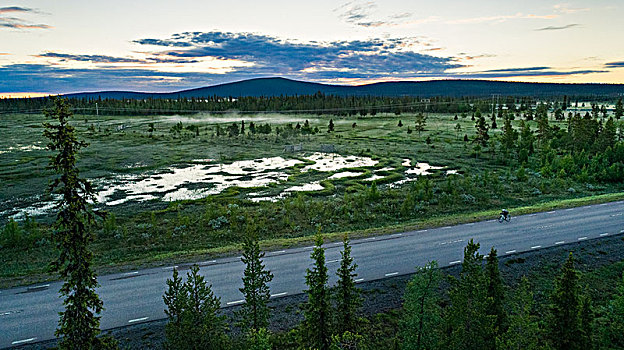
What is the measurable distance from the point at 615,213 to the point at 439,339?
99.2 feet

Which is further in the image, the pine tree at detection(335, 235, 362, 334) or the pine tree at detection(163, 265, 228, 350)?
the pine tree at detection(335, 235, 362, 334)

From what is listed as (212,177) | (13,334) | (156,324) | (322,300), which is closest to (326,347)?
(322,300)

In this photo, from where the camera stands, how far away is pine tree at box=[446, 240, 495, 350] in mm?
11930

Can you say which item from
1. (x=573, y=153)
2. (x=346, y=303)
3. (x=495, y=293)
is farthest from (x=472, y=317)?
(x=573, y=153)

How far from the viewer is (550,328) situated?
39.5 feet

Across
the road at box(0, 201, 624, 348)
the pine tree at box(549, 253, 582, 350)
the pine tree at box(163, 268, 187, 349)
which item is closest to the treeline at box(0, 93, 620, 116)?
the road at box(0, 201, 624, 348)

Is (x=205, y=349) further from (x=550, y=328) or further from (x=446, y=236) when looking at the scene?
(x=446, y=236)

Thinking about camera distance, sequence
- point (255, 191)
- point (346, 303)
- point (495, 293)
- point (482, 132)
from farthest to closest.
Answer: point (482, 132) < point (255, 191) < point (346, 303) < point (495, 293)

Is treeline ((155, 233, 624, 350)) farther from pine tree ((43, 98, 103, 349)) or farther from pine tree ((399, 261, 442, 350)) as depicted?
pine tree ((43, 98, 103, 349))

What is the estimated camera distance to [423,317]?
12.3 m

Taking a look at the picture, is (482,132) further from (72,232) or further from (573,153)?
(72,232)

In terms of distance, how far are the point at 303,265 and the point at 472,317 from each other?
38.6 feet

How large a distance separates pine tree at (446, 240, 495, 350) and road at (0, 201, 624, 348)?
8.37 metres

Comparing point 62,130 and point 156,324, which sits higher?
point 62,130
